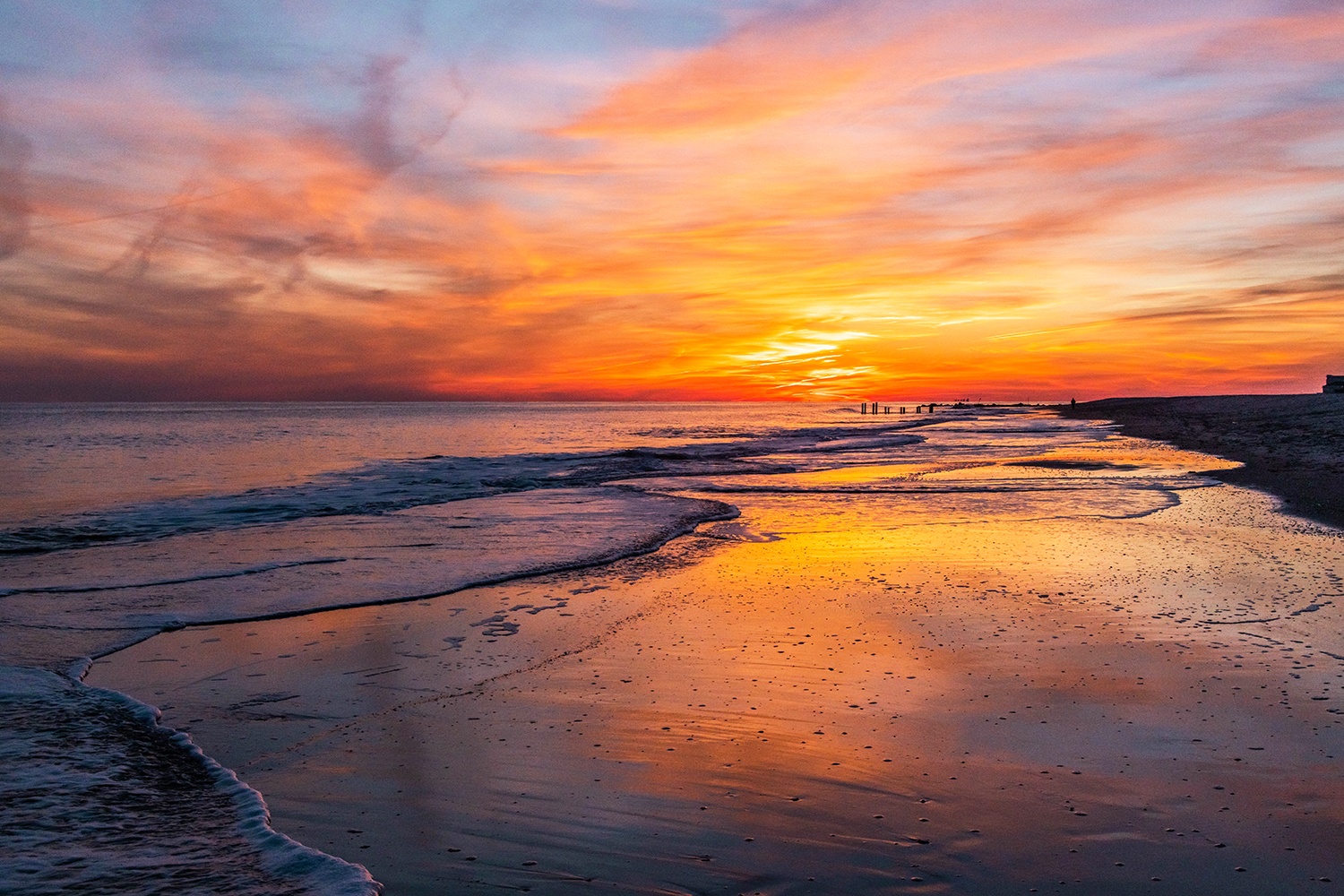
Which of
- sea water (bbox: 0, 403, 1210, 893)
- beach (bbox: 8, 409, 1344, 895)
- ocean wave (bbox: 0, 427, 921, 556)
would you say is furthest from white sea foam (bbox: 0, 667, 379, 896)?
ocean wave (bbox: 0, 427, 921, 556)

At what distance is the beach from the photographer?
165 inches

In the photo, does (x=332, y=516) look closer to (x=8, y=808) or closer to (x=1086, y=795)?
(x=8, y=808)

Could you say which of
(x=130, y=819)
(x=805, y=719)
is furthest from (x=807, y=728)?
(x=130, y=819)

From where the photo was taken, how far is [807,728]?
586 cm

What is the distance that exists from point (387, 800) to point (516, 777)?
2.48 ft

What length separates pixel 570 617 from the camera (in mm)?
9383

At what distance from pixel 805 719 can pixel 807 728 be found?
188mm

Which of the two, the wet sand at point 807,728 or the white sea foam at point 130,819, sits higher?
the wet sand at point 807,728

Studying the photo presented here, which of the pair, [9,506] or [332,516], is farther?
[9,506]

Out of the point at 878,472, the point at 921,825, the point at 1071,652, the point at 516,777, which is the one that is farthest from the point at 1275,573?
the point at 878,472

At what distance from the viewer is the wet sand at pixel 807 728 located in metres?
4.17

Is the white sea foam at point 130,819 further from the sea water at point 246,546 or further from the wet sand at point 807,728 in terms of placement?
the wet sand at point 807,728

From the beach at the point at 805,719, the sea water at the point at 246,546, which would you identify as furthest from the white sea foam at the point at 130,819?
the beach at the point at 805,719

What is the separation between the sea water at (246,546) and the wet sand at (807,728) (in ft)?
1.36
